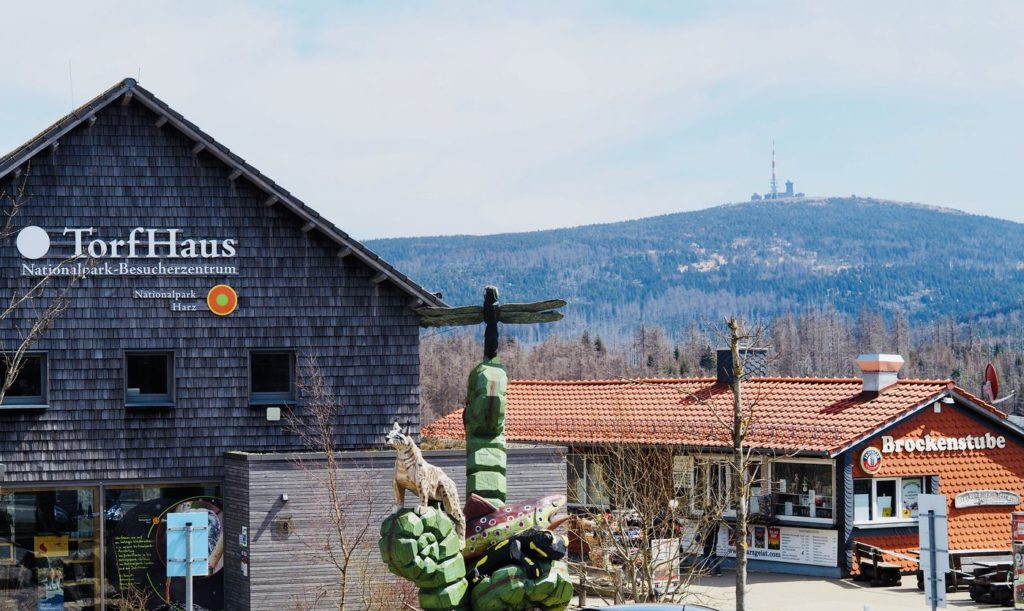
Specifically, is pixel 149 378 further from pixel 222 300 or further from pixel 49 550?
pixel 49 550

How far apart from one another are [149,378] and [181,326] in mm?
1130

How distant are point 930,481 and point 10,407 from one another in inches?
809

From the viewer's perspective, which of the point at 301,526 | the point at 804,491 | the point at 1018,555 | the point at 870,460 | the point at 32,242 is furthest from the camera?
the point at 804,491

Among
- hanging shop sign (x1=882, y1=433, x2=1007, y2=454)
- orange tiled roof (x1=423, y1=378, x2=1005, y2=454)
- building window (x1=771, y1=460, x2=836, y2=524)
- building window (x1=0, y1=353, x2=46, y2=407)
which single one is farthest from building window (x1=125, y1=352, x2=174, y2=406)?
hanging shop sign (x1=882, y1=433, x2=1007, y2=454)

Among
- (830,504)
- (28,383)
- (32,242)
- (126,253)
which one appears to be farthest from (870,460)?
(32,242)

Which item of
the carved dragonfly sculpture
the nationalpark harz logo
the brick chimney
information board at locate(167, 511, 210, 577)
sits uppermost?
the nationalpark harz logo

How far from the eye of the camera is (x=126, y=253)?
27.6 metres

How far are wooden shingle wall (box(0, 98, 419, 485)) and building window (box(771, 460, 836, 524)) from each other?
1061 cm

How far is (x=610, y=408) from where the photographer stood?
131ft

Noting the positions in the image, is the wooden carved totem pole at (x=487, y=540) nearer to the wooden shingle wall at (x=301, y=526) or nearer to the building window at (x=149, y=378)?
the wooden shingle wall at (x=301, y=526)

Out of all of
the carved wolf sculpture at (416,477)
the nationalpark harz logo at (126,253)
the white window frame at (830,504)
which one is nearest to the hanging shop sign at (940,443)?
the white window frame at (830,504)

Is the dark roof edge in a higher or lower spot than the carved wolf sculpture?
higher

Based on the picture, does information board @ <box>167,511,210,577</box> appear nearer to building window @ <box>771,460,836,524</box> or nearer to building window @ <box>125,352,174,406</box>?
building window @ <box>125,352,174,406</box>

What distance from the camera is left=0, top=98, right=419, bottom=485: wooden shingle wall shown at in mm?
27062
